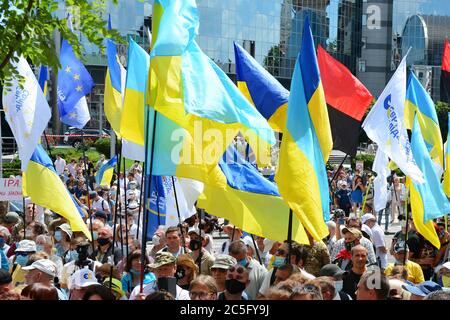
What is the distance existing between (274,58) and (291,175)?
234 feet

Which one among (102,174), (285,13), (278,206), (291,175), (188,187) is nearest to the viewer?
(291,175)

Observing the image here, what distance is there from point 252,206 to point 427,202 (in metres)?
2.49

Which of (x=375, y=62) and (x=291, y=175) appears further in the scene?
(x=375, y=62)

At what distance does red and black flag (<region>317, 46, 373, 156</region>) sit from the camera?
1007 centimetres

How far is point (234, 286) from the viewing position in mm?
6684

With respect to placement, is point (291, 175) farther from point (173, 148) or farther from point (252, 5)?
point (252, 5)

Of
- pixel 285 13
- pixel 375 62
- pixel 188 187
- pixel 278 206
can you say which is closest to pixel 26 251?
pixel 188 187

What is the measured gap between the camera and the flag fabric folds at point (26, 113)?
33.7ft

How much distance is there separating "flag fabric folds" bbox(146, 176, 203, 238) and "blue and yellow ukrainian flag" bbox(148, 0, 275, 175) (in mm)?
Result: 2133

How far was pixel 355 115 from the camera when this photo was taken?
1019 centimetres

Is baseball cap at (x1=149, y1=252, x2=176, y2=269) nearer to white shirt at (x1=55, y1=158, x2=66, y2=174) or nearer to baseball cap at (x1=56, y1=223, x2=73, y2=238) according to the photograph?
baseball cap at (x1=56, y1=223, x2=73, y2=238)

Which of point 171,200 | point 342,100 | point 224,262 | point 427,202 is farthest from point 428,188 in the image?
point 224,262

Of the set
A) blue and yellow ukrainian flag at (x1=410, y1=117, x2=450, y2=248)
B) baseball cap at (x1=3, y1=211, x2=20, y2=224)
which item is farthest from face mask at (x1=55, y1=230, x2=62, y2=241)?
blue and yellow ukrainian flag at (x1=410, y1=117, x2=450, y2=248)

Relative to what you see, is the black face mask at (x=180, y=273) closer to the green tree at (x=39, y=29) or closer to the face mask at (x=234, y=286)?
the face mask at (x=234, y=286)
